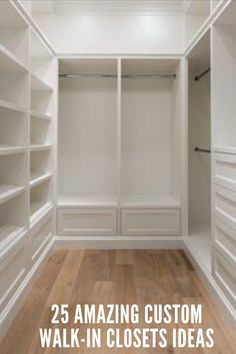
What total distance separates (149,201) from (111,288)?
1.34 meters

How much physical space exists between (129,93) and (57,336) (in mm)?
2794

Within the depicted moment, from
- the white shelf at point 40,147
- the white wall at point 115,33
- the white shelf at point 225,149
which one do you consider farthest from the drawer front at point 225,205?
the white wall at point 115,33

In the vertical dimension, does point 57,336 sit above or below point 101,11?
below

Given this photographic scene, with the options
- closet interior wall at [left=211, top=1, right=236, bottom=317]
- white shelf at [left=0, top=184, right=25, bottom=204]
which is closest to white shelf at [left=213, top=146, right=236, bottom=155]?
closet interior wall at [left=211, top=1, right=236, bottom=317]

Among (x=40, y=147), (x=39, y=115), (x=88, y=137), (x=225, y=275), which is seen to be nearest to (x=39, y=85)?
(x=39, y=115)

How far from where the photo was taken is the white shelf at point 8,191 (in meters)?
1.85

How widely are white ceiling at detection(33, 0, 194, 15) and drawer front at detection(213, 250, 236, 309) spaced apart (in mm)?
2513

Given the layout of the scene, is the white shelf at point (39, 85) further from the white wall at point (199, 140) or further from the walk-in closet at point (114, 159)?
the white wall at point (199, 140)

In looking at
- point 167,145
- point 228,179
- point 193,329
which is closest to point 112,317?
point 193,329

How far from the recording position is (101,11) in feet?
10.9

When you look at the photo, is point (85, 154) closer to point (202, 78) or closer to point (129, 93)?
point (129, 93)

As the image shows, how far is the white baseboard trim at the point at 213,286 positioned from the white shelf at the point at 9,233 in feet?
4.49

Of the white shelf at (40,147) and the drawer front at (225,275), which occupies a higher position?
the white shelf at (40,147)

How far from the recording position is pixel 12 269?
201 cm
